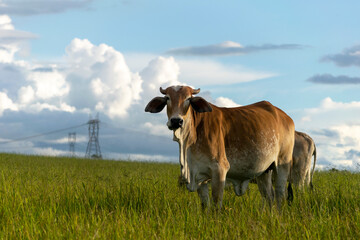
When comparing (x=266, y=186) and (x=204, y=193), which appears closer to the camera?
(x=204, y=193)

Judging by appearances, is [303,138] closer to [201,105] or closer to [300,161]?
[300,161]

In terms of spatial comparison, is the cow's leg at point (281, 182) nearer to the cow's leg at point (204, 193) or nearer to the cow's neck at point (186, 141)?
the cow's leg at point (204, 193)

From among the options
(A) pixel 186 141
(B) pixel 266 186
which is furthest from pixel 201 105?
(B) pixel 266 186

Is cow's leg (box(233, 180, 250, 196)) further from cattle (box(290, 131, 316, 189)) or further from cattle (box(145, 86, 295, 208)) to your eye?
cattle (box(290, 131, 316, 189))

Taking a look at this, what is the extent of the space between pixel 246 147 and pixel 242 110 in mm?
880

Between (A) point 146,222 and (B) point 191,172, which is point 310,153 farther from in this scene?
(A) point 146,222

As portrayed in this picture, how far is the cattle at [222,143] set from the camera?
22.1 feet

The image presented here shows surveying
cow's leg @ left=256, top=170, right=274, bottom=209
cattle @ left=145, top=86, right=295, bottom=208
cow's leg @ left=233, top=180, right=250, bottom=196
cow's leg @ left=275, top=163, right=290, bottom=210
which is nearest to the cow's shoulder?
cattle @ left=145, top=86, right=295, bottom=208

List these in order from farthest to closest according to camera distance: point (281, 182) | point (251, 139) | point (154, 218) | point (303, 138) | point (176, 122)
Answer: point (303, 138), point (281, 182), point (251, 139), point (154, 218), point (176, 122)

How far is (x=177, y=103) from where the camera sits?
260 inches

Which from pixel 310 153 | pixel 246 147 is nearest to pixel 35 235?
pixel 246 147

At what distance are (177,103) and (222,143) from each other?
3.42 ft

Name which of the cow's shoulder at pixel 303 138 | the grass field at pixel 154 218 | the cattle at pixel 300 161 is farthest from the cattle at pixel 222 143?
the cow's shoulder at pixel 303 138

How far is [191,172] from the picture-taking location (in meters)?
6.88
